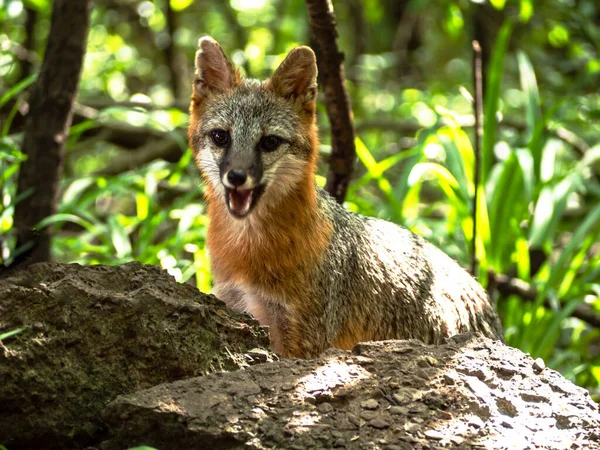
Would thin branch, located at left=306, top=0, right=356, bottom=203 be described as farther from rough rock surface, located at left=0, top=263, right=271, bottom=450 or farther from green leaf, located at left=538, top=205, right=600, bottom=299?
rough rock surface, located at left=0, top=263, right=271, bottom=450

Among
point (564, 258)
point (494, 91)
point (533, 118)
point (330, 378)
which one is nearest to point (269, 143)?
point (330, 378)

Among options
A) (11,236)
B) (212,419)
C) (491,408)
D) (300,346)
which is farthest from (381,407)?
(11,236)

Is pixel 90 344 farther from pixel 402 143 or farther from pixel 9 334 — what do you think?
pixel 402 143

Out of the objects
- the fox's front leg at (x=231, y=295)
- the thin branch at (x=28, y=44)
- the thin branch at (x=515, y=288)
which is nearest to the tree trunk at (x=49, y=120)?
the fox's front leg at (x=231, y=295)

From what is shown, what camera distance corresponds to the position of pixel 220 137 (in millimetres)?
4613

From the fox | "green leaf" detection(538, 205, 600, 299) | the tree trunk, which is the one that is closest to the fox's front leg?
the fox

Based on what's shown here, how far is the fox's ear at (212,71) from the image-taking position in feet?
15.8

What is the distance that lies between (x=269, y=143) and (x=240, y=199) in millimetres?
420

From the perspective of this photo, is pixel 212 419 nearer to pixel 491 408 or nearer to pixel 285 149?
pixel 491 408

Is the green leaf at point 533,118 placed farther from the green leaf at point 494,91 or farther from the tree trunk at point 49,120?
the tree trunk at point 49,120

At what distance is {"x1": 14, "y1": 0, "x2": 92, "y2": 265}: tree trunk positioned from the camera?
→ 17.4ft

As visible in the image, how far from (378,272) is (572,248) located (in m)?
2.22

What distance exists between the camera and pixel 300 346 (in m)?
4.33

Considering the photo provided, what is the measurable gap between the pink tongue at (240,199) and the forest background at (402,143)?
4.91 ft
